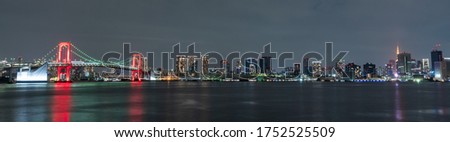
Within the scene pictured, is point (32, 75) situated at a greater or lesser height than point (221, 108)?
greater

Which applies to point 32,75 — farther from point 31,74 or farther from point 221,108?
point 221,108

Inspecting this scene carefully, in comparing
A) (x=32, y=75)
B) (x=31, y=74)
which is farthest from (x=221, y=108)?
(x=31, y=74)

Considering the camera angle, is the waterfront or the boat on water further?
the boat on water

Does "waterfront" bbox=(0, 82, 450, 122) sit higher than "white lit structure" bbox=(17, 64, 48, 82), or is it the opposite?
"white lit structure" bbox=(17, 64, 48, 82)

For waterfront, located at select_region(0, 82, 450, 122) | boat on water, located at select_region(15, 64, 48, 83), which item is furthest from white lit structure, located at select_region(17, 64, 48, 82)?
waterfront, located at select_region(0, 82, 450, 122)

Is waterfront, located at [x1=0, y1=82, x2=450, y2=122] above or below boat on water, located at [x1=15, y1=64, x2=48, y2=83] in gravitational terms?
below

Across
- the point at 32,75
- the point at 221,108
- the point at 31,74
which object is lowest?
the point at 221,108

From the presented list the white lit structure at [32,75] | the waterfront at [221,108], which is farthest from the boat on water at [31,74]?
the waterfront at [221,108]

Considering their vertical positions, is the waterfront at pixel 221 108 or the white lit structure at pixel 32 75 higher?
the white lit structure at pixel 32 75

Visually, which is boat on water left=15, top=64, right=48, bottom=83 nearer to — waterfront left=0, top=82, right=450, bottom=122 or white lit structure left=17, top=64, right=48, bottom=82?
white lit structure left=17, top=64, right=48, bottom=82

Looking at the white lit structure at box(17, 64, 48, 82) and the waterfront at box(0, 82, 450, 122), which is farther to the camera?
the white lit structure at box(17, 64, 48, 82)

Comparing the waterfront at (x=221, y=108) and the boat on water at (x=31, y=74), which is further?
the boat on water at (x=31, y=74)

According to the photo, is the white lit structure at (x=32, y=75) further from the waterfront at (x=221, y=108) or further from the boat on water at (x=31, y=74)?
the waterfront at (x=221, y=108)
